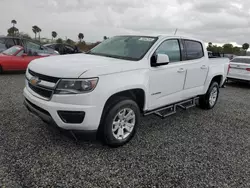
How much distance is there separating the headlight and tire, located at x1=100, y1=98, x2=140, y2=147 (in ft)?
1.57

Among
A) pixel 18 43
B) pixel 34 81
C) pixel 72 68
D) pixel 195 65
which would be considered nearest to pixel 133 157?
pixel 72 68

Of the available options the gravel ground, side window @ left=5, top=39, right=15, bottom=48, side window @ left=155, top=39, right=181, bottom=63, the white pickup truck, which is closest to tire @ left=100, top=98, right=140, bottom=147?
the white pickup truck

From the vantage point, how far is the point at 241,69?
A: 9500 millimetres

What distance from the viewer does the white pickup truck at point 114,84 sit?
108 inches

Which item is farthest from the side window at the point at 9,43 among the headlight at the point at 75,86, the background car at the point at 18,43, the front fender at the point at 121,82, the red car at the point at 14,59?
the front fender at the point at 121,82

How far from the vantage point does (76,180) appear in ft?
8.25

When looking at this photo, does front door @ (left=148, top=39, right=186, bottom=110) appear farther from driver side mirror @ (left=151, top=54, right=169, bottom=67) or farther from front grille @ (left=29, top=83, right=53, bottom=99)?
front grille @ (left=29, top=83, right=53, bottom=99)

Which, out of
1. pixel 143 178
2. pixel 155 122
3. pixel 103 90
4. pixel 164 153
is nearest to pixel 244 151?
pixel 164 153

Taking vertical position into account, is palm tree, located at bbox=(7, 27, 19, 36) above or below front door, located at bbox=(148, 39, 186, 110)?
above

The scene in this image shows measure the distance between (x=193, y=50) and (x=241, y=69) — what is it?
6.10 m

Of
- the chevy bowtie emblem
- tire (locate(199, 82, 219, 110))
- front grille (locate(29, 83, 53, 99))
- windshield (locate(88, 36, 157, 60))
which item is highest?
windshield (locate(88, 36, 157, 60))

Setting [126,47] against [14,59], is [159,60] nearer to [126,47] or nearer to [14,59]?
[126,47]

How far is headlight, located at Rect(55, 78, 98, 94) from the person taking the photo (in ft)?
8.91

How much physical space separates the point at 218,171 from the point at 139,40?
2551mm
